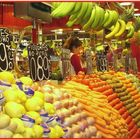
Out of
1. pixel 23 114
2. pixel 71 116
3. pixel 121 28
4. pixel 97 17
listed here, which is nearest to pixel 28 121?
pixel 23 114

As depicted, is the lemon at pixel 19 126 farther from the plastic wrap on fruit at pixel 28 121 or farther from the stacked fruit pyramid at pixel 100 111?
the stacked fruit pyramid at pixel 100 111

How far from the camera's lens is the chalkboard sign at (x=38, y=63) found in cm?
296

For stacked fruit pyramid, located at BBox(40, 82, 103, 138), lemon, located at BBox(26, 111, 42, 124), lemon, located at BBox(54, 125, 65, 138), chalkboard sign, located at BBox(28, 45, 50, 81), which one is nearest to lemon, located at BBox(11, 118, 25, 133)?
lemon, located at BBox(26, 111, 42, 124)

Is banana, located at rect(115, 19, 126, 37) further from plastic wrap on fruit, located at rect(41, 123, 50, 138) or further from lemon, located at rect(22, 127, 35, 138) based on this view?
lemon, located at rect(22, 127, 35, 138)

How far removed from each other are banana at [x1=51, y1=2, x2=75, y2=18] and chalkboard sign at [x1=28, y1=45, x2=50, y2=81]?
725mm

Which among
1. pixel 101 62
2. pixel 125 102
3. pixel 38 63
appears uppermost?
pixel 38 63

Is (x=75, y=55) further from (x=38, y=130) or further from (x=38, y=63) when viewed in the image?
(x=38, y=130)

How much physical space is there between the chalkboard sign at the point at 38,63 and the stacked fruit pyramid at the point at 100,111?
14.3 inches

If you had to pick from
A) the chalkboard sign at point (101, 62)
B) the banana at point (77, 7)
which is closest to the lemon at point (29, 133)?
the banana at point (77, 7)

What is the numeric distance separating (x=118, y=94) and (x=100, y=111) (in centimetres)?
113

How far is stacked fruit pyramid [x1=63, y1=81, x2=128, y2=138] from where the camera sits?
3.11 meters

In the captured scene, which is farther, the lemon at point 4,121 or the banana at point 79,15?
the banana at point 79,15

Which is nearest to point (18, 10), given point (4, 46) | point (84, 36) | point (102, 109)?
point (4, 46)

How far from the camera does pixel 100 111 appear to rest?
330 centimetres
